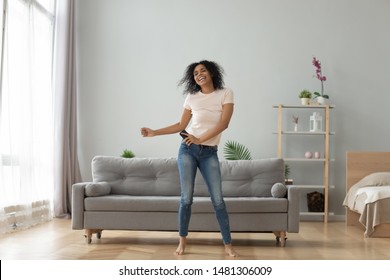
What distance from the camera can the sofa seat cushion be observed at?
4816mm

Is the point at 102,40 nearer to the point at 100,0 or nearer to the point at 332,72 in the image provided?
the point at 100,0

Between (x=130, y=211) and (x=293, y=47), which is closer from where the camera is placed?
(x=130, y=211)

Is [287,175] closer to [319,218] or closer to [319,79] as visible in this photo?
[319,218]

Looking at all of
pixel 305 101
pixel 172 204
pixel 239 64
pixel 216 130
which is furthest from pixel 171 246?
pixel 239 64

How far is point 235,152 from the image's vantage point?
7363 millimetres

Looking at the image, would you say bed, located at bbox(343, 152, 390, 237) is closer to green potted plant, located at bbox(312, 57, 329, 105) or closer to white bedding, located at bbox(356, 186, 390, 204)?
white bedding, located at bbox(356, 186, 390, 204)

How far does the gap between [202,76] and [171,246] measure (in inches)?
57.0

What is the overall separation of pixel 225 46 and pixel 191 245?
140 inches

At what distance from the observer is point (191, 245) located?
4809 mm

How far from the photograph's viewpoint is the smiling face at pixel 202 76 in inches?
165

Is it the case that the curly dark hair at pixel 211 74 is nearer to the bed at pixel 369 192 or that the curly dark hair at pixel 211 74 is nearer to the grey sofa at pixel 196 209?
the grey sofa at pixel 196 209

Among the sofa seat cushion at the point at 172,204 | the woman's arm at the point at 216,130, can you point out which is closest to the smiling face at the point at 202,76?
the woman's arm at the point at 216,130

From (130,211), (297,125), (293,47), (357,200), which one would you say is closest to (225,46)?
(293,47)

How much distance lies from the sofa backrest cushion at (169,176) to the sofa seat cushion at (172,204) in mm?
343
